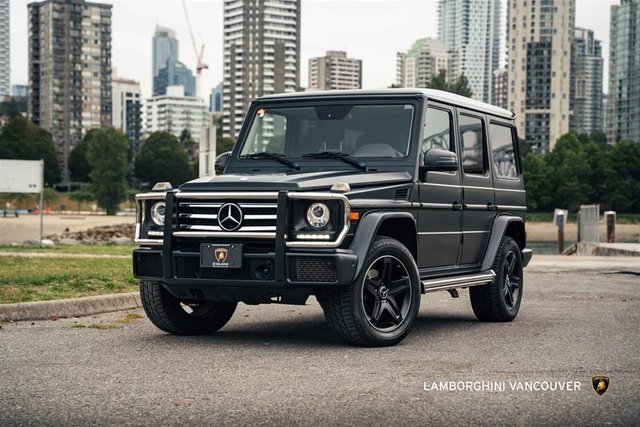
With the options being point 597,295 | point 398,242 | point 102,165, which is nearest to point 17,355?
point 398,242

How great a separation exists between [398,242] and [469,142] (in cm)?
232

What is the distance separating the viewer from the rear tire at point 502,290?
10117 millimetres

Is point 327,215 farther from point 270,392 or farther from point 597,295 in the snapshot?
point 597,295

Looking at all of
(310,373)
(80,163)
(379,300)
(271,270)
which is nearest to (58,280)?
(271,270)

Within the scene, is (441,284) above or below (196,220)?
below

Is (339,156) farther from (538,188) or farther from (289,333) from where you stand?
(538,188)

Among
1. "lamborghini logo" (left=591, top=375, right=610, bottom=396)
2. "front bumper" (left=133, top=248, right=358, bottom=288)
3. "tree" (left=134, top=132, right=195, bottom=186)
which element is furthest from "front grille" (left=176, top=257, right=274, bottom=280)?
"tree" (left=134, top=132, right=195, bottom=186)

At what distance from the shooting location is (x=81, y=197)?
125188 millimetres

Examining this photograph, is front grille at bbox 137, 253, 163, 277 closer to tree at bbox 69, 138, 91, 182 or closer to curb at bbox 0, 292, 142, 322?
curb at bbox 0, 292, 142, 322

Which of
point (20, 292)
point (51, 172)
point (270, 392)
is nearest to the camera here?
point (270, 392)

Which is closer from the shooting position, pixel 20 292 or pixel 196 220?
pixel 196 220

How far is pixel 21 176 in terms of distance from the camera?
27062 mm

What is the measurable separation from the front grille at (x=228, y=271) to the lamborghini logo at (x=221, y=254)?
0.09 meters

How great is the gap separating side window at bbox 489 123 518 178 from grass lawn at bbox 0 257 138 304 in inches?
188
